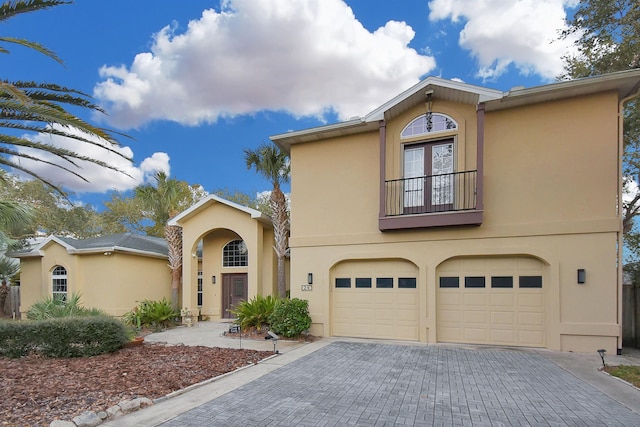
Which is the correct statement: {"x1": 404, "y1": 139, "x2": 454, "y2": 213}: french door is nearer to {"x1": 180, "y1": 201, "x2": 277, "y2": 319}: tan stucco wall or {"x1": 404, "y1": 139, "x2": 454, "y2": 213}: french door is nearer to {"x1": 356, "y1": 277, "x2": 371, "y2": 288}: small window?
{"x1": 356, "y1": 277, "x2": 371, "y2": 288}: small window

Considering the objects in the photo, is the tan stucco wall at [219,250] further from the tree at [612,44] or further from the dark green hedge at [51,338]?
the tree at [612,44]

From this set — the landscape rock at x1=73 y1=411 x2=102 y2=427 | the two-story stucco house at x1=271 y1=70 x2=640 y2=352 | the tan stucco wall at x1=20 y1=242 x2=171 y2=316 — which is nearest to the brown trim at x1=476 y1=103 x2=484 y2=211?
the two-story stucco house at x1=271 y1=70 x2=640 y2=352

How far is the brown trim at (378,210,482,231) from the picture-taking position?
911 centimetres

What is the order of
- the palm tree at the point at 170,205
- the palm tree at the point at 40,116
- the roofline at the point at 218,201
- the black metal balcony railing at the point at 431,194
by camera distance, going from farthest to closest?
1. the palm tree at the point at 170,205
2. the roofline at the point at 218,201
3. the black metal balcony railing at the point at 431,194
4. the palm tree at the point at 40,116

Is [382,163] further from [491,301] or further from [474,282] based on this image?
[491,301]

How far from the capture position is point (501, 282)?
364 inches

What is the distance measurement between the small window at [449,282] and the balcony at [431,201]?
1552mm

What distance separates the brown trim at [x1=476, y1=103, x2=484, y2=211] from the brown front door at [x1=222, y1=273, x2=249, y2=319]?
1002 cm

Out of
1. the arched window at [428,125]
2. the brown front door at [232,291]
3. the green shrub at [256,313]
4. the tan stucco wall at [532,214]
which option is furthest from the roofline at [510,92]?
the brown front door at [232,291]

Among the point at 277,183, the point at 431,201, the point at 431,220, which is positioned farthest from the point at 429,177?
the point at 277,183

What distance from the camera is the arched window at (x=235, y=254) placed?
50.5 ft

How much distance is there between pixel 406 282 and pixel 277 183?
6253 millimetres

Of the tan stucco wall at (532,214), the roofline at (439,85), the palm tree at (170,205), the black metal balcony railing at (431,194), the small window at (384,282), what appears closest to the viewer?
the tan stucco wall at (532,214)

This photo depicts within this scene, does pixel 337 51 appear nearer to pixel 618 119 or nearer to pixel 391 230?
pixel 391 230
